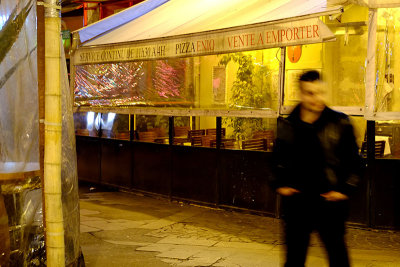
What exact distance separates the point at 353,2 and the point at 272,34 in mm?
1106

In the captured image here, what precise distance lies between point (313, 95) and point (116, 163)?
7544 mm

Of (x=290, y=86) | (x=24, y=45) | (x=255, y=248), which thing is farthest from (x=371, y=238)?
(x=24, y=45)

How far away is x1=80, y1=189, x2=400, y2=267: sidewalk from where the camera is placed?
6.26 meters

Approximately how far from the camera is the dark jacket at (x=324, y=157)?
4102 mm

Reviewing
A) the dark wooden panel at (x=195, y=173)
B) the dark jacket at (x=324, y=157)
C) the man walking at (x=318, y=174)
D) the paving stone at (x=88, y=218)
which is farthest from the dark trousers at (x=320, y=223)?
the paving stone at (x=88, y=218)

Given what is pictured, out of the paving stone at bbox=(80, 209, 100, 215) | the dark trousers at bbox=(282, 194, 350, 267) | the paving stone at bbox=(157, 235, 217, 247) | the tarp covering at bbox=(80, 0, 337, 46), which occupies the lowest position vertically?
the paving stone at bbox=(157, 235, 217, 247)

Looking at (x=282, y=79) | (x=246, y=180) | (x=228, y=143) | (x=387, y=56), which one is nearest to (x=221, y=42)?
(x=282, y=79)

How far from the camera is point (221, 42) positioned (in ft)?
24.6

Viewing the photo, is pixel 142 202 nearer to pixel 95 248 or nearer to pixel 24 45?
pixel 95 248

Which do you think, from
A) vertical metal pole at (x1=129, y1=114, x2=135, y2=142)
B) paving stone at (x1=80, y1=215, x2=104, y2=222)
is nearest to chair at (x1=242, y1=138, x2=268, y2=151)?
paving stone at (x1=80, y1=215, x2=104, y2=222)

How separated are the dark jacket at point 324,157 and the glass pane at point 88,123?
8121mm

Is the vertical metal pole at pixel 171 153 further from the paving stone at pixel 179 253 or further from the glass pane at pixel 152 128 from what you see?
the paving stone at pixel 179 253

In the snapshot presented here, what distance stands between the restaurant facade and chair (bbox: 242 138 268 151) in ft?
0.06

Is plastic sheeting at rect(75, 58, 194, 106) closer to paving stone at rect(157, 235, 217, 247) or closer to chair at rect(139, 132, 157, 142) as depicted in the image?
chair at rect(139, 132, 157, 142)
